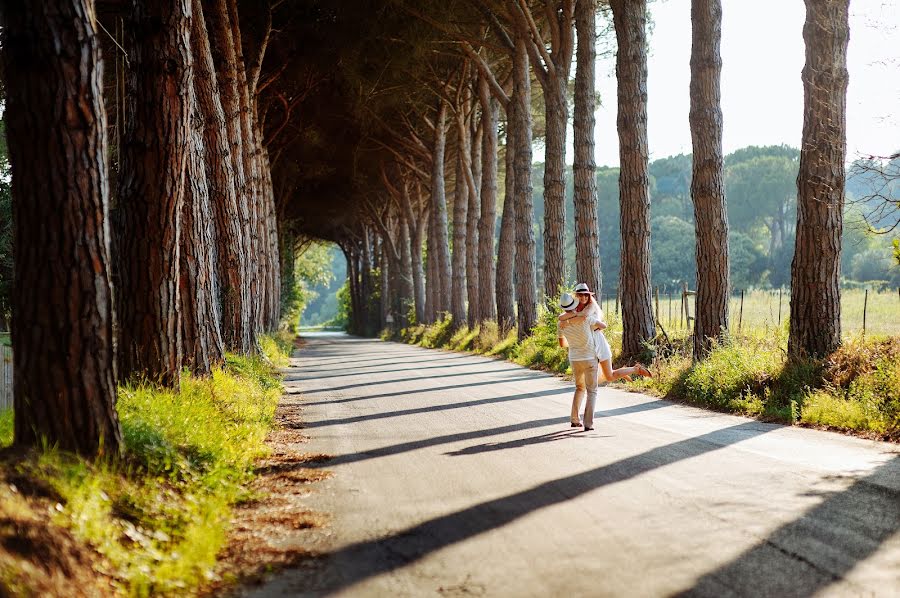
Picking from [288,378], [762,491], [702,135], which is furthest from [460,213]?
[762,491]

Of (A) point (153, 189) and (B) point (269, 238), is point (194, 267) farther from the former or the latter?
(B) point (269, 238)

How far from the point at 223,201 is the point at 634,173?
27.2 feet

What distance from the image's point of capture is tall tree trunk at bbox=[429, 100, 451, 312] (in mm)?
36469

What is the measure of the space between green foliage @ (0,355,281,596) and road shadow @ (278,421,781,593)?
0.80 meters

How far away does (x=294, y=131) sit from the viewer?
3509 centimetres

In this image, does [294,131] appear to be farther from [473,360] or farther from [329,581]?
[329,581]

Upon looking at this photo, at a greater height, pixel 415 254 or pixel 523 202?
pixel 523 202

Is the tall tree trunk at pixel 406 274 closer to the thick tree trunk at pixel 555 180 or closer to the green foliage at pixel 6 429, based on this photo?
the thick tree trunk at pixel 555 180

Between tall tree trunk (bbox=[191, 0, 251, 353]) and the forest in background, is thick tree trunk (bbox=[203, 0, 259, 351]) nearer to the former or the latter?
tall tree trunk (bbox=[191, 0, 251, 353])

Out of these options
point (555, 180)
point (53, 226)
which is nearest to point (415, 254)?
point (555, 180)

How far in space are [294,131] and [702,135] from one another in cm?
2355

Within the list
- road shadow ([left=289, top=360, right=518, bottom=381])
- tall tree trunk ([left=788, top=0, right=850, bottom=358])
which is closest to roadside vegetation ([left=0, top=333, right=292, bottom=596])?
tall tree trunk ([left=788, top=0, right=850, bottom=358])

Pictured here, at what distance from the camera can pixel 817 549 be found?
496 cm

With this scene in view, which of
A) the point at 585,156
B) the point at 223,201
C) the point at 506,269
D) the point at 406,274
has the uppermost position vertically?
the point at 585,156
